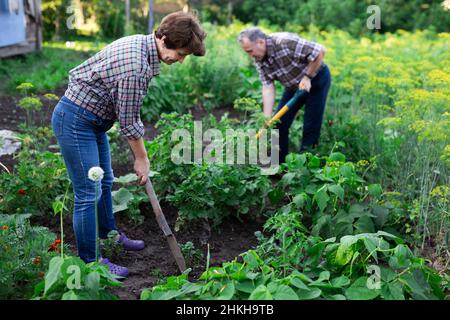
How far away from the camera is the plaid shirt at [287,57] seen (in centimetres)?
456

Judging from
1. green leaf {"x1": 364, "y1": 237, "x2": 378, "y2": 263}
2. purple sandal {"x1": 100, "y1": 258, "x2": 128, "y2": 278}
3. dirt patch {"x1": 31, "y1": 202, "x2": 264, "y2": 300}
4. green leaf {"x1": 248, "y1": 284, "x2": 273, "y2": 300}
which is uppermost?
green leaf {"x1": 364, "y1": 237, "x2": 378, "y2": 263}

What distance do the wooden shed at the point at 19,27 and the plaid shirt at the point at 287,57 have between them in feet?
15.1

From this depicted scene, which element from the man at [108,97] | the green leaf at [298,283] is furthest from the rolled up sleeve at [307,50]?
the green leaf at [298,283]

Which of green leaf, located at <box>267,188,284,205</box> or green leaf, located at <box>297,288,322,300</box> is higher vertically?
green leaf, located at <box>297,288,322,300</box>

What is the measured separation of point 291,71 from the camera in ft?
15.3

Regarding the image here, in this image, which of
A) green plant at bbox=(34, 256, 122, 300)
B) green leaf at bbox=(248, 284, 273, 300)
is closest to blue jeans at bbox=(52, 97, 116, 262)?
green plant at bbox=(34, 256, 122, 300)

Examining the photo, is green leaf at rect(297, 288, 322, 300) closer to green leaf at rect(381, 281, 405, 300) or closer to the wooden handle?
green leaf at rect(381, 281, 405, 300)

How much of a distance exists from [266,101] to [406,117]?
1283 millimetres

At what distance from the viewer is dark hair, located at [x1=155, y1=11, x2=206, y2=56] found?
105 inches

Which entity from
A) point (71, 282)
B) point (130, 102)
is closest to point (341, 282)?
point (71, 282)

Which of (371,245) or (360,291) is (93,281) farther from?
(371,245)

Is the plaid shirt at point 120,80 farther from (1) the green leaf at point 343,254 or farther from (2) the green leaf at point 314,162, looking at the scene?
(2) the green leaf at point 314,162

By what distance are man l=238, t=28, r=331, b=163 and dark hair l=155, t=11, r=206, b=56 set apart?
169cm
